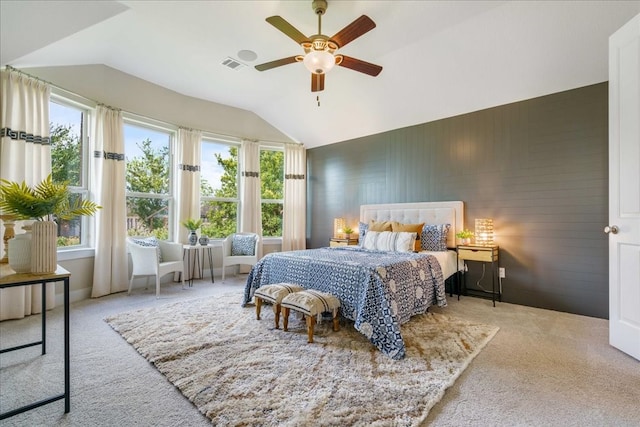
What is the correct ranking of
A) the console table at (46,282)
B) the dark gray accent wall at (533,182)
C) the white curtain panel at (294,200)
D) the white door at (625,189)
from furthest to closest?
1. the white curtain panel at (294,200)
2. the dark gray accent wall at (533,182)
3. the white door at (625,189)
4. the console table at (46,282)

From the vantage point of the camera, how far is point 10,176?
10.3ft

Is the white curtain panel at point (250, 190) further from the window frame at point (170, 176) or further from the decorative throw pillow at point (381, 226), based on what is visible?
the decorative throw pillow at point (381, 226)

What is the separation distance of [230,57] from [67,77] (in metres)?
2.07

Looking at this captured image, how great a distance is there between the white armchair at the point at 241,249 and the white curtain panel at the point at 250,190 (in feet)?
1.87

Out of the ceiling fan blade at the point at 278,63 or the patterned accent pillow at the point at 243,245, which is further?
the patterned accent pillow at the point at 243,245

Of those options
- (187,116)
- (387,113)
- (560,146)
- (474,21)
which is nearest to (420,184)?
(387,113)

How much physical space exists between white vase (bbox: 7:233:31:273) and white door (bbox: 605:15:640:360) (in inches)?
167

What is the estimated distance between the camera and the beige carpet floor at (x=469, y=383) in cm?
166

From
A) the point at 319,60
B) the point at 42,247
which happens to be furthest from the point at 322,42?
the point at 42,247

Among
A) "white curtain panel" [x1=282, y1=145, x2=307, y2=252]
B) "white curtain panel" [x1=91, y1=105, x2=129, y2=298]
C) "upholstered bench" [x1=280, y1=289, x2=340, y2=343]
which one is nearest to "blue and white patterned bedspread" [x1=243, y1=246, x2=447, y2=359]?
"upholstered bench" [x1=280, y1=289, x2=340, y2=343]

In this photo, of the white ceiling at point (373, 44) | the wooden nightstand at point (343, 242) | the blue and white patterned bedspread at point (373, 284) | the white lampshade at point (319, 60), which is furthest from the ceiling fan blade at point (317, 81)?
the wooden nightstand at point (343, 242)

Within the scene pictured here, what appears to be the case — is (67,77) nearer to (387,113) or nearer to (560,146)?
(387,113)

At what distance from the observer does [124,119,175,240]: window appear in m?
4.73

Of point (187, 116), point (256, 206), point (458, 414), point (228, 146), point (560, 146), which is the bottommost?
point (458, 414)
